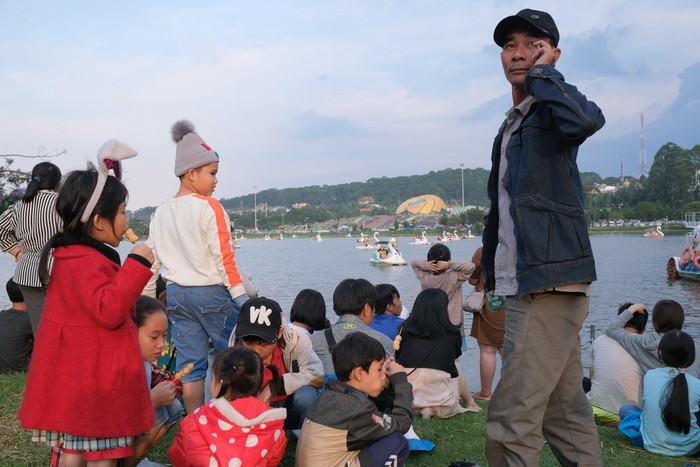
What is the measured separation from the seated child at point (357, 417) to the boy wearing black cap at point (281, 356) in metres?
0.50

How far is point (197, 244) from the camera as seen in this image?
4121 millimetres

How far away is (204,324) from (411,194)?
159 m

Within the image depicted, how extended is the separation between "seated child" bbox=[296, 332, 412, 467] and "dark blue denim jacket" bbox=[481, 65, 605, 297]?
0.95 m

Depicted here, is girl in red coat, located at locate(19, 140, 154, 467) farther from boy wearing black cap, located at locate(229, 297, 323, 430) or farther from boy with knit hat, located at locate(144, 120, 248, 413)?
boy with knit hat, located at locate(144, 120, 248, 413)

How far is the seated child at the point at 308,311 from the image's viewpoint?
4.70m

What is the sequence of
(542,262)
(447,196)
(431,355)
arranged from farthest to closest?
(447,196), (431,355), (542,262)

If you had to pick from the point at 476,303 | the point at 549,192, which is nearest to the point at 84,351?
→ the point at 549,192

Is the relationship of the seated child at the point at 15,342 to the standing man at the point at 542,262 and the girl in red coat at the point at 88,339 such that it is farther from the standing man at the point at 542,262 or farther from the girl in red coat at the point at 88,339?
the standing man at the point at 542,262

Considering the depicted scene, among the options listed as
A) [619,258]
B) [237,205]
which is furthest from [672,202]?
[237,205]

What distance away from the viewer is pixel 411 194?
530 feet

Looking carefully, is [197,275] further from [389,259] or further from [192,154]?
[389,259]

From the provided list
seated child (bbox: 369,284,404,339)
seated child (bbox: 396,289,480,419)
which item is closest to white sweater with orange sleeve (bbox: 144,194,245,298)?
seated child (bbox: 396,289,480,419)

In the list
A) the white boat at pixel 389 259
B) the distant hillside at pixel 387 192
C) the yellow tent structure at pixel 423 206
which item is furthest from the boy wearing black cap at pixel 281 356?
the distant hillside at pixel 387 192

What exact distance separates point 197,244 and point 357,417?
5.37ft
